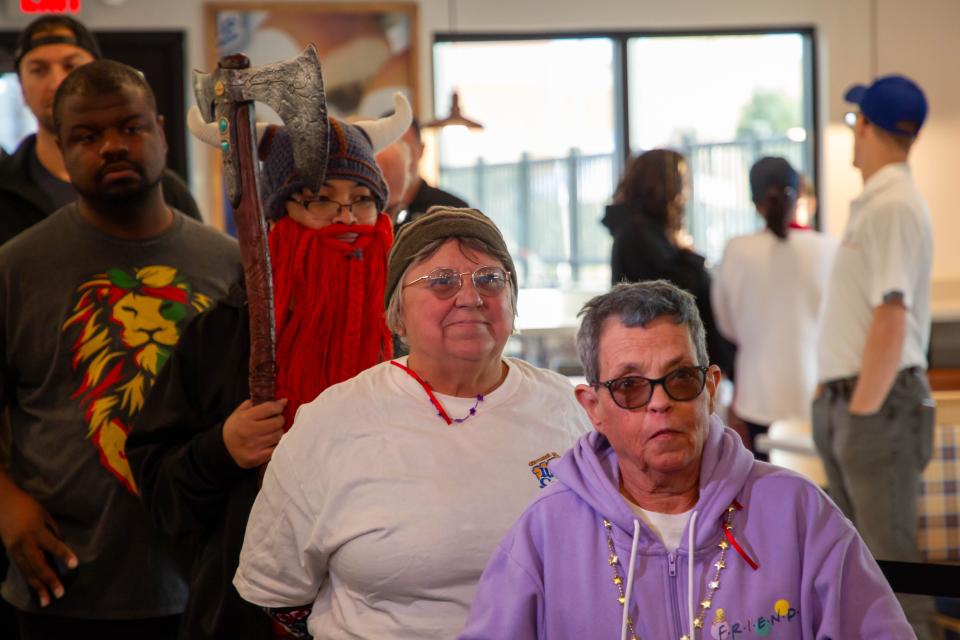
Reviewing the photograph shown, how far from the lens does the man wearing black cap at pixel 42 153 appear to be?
2725 millimetres

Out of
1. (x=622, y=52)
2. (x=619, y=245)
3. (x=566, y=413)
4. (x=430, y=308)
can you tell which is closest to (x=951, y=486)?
(x=619, y=245)

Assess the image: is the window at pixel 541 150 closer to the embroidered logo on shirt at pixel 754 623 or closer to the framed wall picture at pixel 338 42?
the framed wall picture at pixel 338 42

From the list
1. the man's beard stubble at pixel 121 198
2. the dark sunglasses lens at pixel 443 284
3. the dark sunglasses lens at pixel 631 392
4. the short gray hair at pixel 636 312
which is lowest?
the dark sunglasses lens at pixel 631 392

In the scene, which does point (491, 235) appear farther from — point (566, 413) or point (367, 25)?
point (367, 25)

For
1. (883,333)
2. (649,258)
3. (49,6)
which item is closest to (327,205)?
(883,333)

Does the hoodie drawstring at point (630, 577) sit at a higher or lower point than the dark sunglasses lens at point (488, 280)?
lower

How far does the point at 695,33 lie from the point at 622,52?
43 cm

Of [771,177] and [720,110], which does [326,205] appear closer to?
[771,177]

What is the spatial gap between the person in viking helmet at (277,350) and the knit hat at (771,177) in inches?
102

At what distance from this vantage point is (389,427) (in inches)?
68.0

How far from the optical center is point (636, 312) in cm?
153

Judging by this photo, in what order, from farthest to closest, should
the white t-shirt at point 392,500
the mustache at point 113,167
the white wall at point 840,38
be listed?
the white wall at point 840,38, the mustache at point 113,167, the white t-shirt at point 392,500

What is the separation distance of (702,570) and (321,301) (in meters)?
0.78

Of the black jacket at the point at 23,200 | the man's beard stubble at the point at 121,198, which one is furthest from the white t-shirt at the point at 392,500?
the black jacket at the point at 23,200
